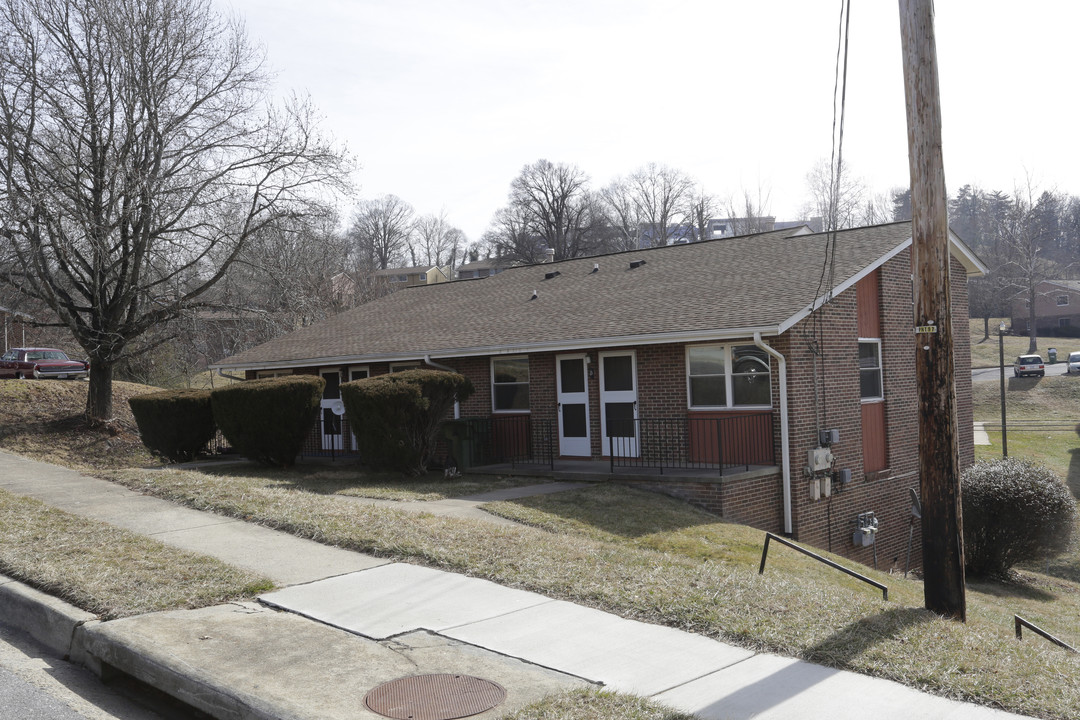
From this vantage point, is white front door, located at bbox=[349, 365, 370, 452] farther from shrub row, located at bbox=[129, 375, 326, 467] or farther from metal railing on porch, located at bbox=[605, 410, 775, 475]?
metal railing on porch, located at bbox=[605, 410, 775, 475]

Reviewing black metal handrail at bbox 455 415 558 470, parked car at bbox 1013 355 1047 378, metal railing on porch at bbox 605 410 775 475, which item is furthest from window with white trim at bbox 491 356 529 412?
parked car at bbox 1013 355 1047 378

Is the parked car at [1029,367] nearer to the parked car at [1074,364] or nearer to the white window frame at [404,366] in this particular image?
the parked car at [1074,364]

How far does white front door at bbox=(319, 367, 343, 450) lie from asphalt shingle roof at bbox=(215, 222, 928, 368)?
80cm

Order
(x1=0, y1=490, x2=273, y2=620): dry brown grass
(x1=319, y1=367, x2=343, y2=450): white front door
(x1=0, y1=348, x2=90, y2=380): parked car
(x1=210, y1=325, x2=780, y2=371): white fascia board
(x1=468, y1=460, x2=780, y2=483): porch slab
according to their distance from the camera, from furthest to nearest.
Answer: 1. (x1=0, y1=348, x2=90, y2=380): parked car
2. (x1=319, y1=367, x2=343, y2=450): white front door
3. (x1=210, y1=325, x2=780, y2=371): white fascia board
4. (x1=468, y1=460, x2=780, y2=483): porch slab
5. (x1=0, y1=490, x2=273, y2=620): dry brown grass

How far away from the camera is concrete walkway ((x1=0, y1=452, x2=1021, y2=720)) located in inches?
195

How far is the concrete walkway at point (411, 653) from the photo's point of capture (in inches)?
195

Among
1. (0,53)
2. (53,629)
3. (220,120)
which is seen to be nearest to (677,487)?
(53,629)

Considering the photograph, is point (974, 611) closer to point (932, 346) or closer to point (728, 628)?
point (932, 346)

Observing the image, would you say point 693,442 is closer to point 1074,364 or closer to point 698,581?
point 698,581

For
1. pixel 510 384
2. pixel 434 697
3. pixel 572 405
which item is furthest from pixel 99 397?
pixel 434 697

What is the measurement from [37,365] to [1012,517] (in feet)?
116

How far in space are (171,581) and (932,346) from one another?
686 cm

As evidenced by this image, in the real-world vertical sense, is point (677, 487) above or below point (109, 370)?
below

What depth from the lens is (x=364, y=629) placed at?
20.8 ft
